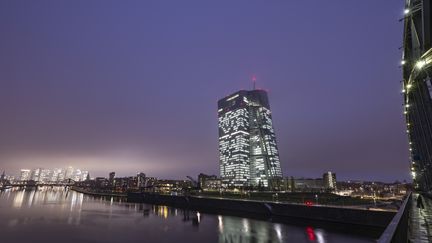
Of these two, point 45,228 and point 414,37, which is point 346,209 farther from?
point 45,228

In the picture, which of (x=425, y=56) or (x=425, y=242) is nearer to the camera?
(x=425, y=242)

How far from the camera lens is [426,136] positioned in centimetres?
3253

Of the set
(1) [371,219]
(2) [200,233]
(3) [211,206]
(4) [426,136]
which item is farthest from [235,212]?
(4) [426,136]

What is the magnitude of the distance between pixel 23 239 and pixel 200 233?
28564 millimetres

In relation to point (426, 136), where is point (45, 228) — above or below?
below

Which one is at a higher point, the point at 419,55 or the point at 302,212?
the point at 419,55

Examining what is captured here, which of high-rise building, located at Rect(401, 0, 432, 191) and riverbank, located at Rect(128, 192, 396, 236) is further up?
high-rise building, located at Rect(401, 0, 432, 191)

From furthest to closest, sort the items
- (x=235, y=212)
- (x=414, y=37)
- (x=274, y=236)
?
(x=235, y=212), (x=274, y=236), (x=414, y=37)

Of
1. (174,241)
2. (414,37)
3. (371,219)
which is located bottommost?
(174,241)

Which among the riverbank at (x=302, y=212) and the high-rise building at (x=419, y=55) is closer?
the high-rise building at (x=419, y=55)

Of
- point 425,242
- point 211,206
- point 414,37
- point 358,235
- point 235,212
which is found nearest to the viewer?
point 425,242

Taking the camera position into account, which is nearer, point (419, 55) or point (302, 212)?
point (419, 55)

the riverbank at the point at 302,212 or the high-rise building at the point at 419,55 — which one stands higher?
the high-rise building at the point at 419,55

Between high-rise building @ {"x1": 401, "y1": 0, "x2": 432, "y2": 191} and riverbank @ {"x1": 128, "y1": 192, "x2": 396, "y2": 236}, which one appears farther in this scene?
riverbank @ {"x1": 128, "y1": 192, "x2": 396, "y2": 236}
